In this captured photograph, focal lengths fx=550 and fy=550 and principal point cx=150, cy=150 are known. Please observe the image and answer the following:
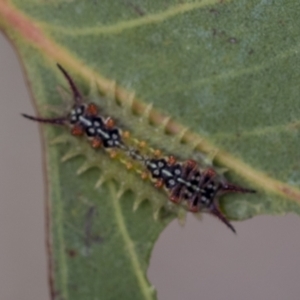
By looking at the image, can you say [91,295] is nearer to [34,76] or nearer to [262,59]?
[34,76]

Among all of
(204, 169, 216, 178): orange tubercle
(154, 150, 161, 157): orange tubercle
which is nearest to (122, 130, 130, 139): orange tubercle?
(154, 150, 161, 157): orange tubercle

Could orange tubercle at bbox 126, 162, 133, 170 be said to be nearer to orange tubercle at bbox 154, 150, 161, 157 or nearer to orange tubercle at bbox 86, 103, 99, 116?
orange tubercle at bbox 154, 150, 161, 157

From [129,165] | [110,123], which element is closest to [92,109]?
[110,123]

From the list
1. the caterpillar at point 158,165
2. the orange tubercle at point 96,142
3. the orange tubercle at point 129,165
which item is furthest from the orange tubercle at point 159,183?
the orange tubercle at point 96,142

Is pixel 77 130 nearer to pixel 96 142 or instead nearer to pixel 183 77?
pixel 96 142

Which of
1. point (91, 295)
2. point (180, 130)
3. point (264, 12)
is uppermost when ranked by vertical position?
point (264, 12)

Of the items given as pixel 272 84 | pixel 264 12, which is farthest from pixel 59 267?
pixel 264 12

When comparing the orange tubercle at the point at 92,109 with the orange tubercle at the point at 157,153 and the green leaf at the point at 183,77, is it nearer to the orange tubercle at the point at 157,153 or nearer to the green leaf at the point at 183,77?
the green leaf at the point at 183,77
